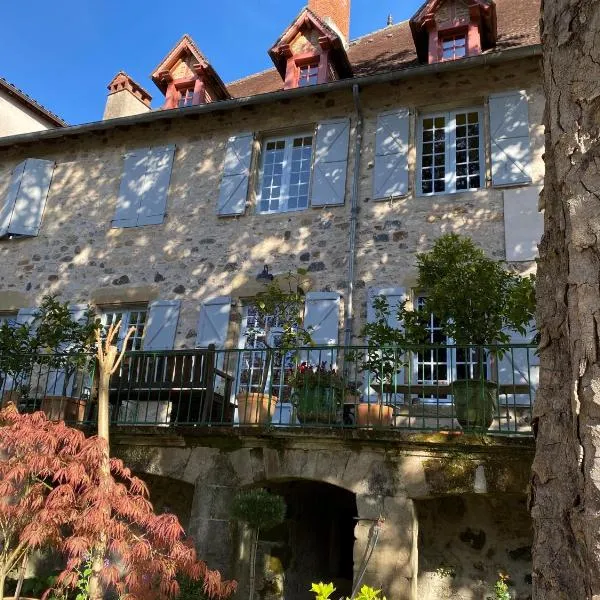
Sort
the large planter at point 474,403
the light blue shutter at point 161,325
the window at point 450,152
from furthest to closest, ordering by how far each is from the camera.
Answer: the light blue shutter at point 161,325, the window at point 450,152, the large planter at point 474,403

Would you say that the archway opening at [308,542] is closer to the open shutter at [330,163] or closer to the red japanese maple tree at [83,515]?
the red japanese maple tree at [83,515]

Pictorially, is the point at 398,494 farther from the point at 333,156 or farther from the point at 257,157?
the point at 257,157

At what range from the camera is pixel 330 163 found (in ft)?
31.5

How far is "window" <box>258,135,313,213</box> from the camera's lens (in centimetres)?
986

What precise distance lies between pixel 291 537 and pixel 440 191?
4836 mm

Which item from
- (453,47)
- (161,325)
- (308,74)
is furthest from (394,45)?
(161,325)

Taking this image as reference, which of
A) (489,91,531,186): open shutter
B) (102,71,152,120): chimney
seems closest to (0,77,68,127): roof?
(102,71,152,120): chimney

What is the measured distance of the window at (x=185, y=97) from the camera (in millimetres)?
11462

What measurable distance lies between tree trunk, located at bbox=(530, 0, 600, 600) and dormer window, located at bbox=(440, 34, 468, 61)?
823 centimetres

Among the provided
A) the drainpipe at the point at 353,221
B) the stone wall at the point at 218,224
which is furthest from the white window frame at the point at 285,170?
the drainpipe at the point at 353,221

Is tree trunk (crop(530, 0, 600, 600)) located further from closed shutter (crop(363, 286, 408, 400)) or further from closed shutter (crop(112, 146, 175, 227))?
closed shutter (crop(112, 146, 175, 227))

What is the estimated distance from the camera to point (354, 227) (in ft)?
29.8

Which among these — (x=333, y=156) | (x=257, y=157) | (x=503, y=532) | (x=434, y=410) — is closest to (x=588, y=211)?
(x=503, y=532)

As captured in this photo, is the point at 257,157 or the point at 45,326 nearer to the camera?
the point at 45,326
